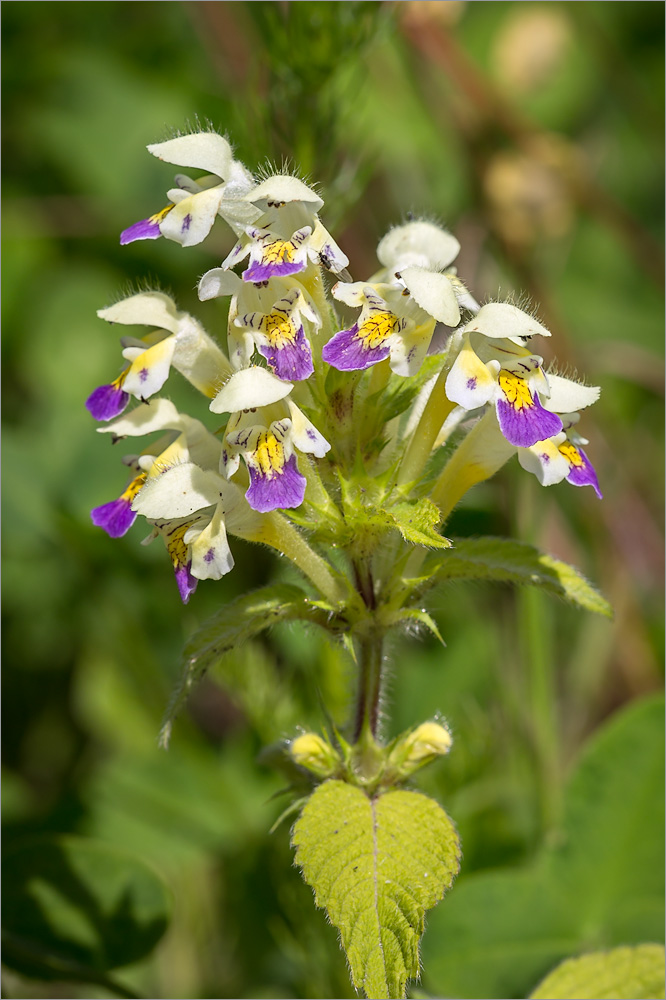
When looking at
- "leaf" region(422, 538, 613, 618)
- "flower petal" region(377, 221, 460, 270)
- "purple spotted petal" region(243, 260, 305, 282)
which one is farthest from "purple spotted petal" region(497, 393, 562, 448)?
"flower petal" region(377, 221, 460, 270)

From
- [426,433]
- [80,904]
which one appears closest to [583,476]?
[426,433]

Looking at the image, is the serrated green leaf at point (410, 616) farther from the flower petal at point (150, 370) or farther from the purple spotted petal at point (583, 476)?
the flower petal at point (150, 370)

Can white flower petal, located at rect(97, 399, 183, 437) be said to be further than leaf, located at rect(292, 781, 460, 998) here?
Yes

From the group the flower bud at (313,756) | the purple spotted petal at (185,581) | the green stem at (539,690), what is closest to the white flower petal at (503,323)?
the purple spotted petal at (185,581)

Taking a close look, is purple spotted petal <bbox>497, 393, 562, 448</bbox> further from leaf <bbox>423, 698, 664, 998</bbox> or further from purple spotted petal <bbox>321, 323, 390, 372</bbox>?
leaf <bbox>423, 698, 664, 998</bbox>

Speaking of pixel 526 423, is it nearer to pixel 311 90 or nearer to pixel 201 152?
pixel 201 152

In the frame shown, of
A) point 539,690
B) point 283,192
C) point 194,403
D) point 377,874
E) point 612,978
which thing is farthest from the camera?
point 194,403
